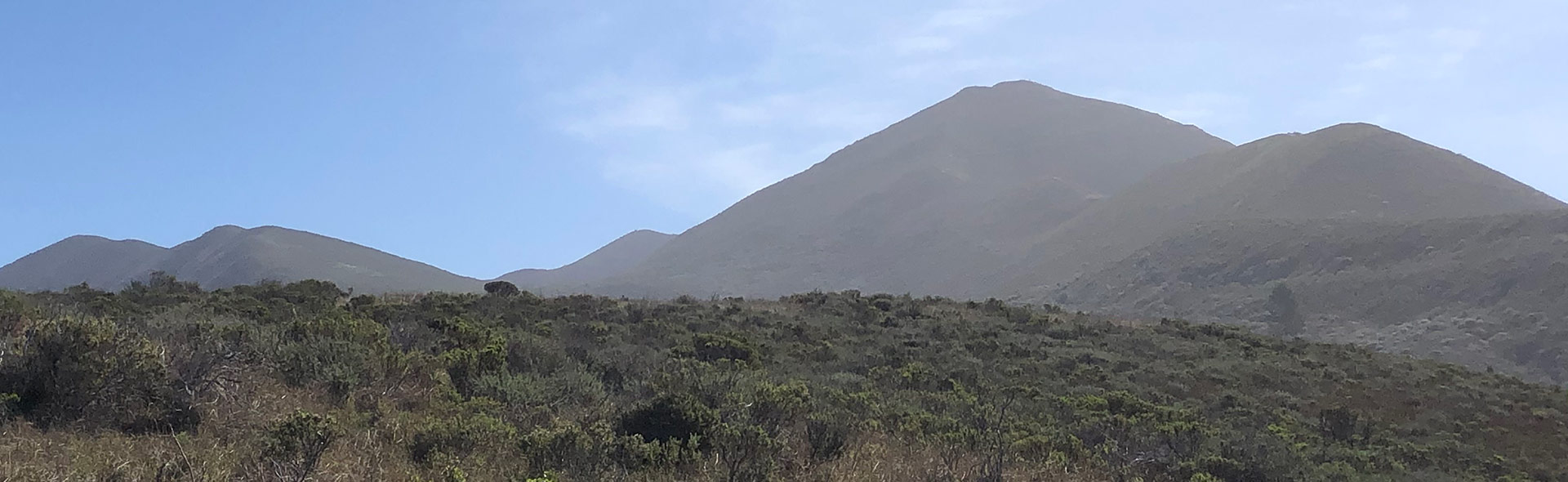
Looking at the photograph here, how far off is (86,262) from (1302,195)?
140m

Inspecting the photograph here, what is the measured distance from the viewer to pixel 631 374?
9430mm

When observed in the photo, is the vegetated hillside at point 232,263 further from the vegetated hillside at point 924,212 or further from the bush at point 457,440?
the bush at point 457,440

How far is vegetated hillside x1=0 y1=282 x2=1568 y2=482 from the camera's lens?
5.24 metres

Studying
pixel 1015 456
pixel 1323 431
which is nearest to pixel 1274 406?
pixel 1323 431

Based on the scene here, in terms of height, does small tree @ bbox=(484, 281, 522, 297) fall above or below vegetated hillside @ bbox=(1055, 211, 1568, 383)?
above

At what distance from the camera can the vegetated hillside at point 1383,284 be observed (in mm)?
47719

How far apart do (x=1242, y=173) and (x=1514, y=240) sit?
4779 centimetres

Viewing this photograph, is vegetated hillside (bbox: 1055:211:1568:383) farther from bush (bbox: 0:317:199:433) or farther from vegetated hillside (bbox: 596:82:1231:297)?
bush (bbox: 0:317:199:433)

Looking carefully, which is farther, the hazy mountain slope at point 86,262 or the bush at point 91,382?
the hazy mountain slope at point 86,262

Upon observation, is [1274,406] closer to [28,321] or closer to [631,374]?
[631,374]

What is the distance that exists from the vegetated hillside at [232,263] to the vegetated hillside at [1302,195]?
67.3 metres

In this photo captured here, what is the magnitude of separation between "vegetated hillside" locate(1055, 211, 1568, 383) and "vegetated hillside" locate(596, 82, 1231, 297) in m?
30.4

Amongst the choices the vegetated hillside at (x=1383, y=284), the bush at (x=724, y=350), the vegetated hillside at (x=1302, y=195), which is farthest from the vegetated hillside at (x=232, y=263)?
the bush at (x=724, y=350)

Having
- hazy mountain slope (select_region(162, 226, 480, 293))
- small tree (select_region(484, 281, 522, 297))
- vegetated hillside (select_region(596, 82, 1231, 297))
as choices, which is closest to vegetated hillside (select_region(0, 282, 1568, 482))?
small tree (select_region(484, 281, 522, 297))
